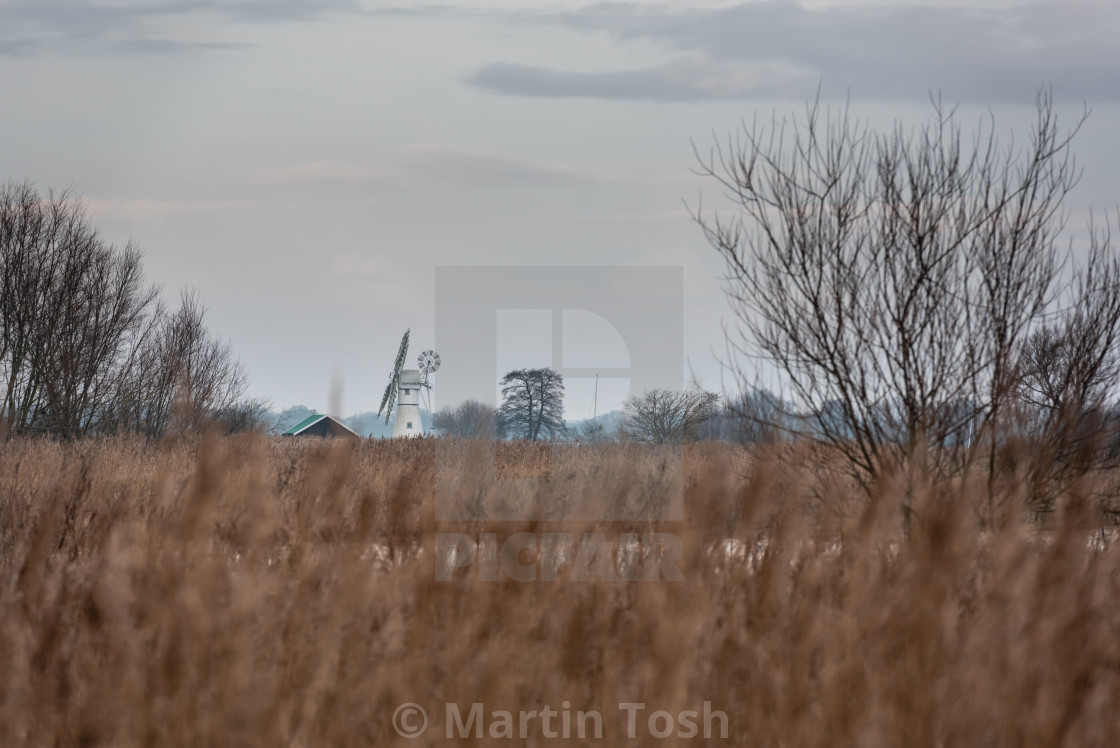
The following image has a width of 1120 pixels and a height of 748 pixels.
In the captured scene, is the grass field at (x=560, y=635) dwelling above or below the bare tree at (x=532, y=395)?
below

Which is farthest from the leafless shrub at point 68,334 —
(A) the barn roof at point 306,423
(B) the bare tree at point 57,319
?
(A) the barn roof at point 306,423

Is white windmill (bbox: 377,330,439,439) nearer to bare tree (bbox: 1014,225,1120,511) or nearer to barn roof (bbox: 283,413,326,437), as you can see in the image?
barn roof (bbox: 283,413,326,437)

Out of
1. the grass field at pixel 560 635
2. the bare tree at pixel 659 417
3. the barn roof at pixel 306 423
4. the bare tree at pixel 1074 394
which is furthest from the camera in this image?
the barn roof at pixel 306 423

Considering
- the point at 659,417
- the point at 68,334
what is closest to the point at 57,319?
the point at 68,334

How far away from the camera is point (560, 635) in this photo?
3928 millimetres

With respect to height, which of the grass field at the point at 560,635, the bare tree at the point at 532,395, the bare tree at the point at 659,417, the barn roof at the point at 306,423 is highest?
the barn roof at the point at 306,423

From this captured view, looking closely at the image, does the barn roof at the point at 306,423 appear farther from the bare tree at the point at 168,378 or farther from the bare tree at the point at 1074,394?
the bare tree at the point at 1074,394

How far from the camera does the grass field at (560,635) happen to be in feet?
11.4

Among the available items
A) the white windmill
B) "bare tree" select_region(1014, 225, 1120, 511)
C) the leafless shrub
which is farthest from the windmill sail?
"bare tree" select_region(1014, 225, 1120, 511)

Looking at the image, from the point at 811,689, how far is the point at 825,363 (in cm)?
599

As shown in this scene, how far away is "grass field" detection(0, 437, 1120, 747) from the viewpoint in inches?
137

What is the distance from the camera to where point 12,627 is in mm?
4051

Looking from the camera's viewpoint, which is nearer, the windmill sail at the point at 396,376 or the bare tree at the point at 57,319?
the bare tree at the point at 57,319

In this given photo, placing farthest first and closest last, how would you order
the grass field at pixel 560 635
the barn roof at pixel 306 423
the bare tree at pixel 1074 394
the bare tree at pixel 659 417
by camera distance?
the barn roof at pixel 306 423 → the bare tree at pixel 659 417 → the bare tree at pixel 1074 394 → the grass field at pixel 560 635
